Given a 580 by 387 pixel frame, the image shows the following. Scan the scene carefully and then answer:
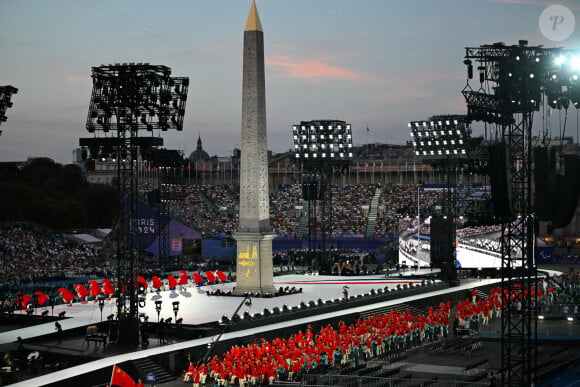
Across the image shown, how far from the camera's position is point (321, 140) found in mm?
60000

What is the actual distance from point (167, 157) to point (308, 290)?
11148 millimetres

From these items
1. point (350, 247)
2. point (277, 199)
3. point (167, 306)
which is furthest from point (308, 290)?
point (277, 199)

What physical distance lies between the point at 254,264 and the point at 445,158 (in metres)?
17.3

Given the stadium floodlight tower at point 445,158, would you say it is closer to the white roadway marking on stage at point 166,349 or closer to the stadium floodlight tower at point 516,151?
the white roadway marking on stage at point 166,349

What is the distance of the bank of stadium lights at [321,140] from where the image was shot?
59.9 m

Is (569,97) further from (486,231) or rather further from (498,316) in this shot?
(486,231)

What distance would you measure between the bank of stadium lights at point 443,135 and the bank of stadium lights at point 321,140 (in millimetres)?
5571

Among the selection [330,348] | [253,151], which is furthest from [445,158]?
[330,348]

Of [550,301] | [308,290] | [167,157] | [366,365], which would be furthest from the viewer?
[167,157]

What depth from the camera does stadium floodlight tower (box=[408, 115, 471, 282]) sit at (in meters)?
50.8

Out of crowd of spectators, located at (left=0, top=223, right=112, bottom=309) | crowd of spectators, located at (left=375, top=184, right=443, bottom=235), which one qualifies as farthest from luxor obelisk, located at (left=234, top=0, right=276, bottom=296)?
crowd of spectators, located at (left=375, top=184, right=443, bottom=235)

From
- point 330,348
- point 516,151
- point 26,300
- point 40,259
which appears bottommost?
point 330,348

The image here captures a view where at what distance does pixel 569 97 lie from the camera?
2628cm

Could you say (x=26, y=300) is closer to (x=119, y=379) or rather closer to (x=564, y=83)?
(x=119, y=379)
